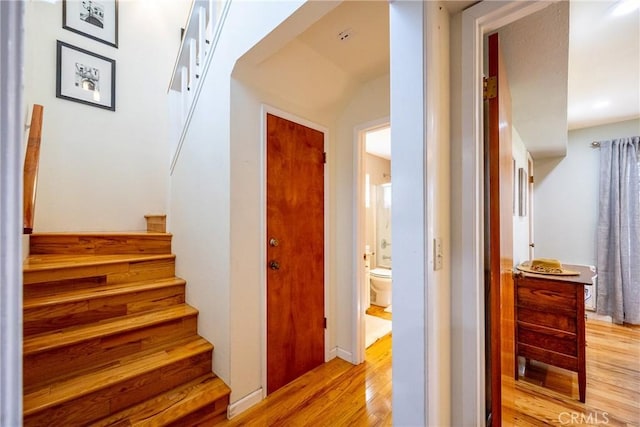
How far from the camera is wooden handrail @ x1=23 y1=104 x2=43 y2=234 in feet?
4.41

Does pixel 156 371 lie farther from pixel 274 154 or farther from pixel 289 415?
pixel 274 154

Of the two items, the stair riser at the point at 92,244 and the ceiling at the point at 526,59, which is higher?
the ceiling at the point at 526,59

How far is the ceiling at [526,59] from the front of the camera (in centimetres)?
142

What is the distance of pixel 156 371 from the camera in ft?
5.17

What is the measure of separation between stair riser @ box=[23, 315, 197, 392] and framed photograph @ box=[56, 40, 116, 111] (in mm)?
2327

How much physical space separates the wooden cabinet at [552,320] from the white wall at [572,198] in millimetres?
1864

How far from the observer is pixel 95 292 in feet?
5.79

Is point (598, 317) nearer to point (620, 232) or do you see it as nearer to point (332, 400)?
point (620, 232)

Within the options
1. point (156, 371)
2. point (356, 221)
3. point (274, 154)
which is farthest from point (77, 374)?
point (356, 221)

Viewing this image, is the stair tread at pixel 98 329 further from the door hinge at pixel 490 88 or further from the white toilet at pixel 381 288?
the white toilet at pixel 381 288

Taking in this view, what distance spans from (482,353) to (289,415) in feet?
4.26

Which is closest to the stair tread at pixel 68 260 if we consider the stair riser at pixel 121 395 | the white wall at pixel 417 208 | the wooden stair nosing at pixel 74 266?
the wooden stair nosing at pixel 74 266

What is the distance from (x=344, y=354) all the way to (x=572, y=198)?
3627 mm

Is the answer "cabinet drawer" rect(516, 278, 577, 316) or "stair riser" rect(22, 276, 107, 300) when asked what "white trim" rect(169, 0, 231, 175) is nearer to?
"stair riser" rect(22, 276, 107, 300)
